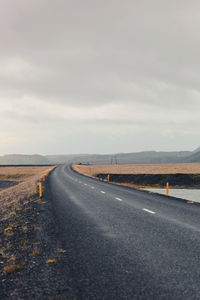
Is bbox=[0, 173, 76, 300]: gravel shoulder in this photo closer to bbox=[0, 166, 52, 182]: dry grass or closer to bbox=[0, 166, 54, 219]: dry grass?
bbox=[0, 166, 54, 219]: dry grass

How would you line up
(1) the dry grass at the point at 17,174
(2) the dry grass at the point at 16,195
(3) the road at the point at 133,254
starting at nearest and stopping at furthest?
(3) the road at the point at 133,254, (2) the dry grass at the point at 16,195, (1) the dry grass at the point at 17,174

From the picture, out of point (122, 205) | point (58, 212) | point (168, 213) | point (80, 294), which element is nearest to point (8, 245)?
point (80, 294)

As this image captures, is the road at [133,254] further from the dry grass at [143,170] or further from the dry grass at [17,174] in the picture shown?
the dry grass at [17,174]

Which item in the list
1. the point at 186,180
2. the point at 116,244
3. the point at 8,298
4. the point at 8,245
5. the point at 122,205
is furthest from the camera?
the point at 186,180

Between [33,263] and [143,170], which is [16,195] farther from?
[143,170]

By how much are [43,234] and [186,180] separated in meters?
32.7

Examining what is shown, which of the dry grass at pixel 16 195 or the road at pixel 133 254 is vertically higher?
the road at pixel 133 254

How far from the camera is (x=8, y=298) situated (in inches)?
211

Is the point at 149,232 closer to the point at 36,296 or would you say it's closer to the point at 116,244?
the point at 116,244

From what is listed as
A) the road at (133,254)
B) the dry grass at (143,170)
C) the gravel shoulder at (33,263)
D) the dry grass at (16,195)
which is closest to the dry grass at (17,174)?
the dry grass at (143,170)

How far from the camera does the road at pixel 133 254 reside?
5.52m

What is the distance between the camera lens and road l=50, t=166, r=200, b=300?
552 centimetres

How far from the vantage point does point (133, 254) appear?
25.1 ft

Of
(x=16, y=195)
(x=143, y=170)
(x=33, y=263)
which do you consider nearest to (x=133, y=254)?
(x=33, y=263)
